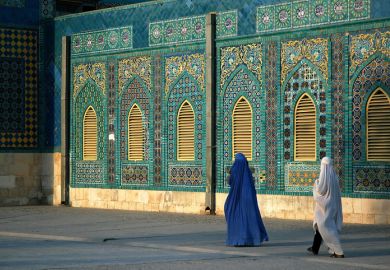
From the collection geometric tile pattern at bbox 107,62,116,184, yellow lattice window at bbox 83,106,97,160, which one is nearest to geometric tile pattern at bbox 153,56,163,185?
geometric tile pattern at bbox 107,62,116,184

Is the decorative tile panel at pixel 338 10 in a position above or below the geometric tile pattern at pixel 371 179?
above

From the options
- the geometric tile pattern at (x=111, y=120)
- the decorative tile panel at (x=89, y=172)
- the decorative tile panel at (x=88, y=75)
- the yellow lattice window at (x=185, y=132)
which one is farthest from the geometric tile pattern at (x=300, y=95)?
the decorative tile panel at (x=89, y=172)

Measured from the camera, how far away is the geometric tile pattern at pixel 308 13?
52.6 feet

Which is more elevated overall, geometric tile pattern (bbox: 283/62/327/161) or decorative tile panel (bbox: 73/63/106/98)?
decorative tile panel (bbox: 73/63/106/98)

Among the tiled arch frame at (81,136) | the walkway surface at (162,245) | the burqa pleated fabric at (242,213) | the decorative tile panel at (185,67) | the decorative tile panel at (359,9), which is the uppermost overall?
the decorative tile panel at (359,9)

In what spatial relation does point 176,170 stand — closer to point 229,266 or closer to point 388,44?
point 388,44

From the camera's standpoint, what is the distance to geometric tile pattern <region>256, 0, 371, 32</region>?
1603 centimetres

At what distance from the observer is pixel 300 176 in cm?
1691

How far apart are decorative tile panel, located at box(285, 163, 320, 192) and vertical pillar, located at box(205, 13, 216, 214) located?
1.82 m

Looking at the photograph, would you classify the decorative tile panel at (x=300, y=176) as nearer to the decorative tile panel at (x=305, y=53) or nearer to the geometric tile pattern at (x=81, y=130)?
the decorative tile panel at (x=305, y=53)

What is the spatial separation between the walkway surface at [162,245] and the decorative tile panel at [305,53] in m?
2.64

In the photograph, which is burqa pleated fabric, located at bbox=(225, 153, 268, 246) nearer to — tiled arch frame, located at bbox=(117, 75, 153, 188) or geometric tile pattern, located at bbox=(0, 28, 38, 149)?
tiled arch frame, located at bbox=(117, 75, 153, 188)

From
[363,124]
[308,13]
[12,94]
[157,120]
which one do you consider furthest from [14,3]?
[363,124]

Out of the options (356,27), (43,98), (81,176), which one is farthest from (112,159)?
(356,27)
